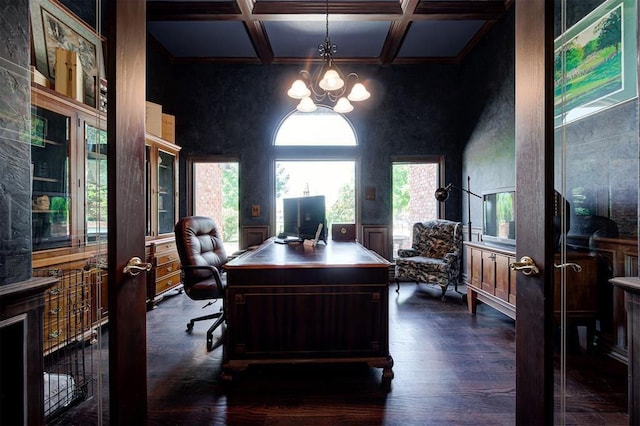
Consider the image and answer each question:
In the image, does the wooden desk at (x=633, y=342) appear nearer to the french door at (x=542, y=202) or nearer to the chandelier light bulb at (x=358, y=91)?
the french door at (x=542, y=202)

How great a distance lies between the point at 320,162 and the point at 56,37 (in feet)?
11.0

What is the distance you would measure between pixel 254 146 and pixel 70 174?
2.87m

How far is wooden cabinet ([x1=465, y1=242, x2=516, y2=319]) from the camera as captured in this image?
8.87 ft

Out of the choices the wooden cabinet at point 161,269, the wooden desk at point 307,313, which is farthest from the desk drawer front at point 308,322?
the wooden cabinet at point 161,269

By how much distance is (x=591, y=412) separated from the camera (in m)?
1.69

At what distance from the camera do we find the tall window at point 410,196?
498 centimetres

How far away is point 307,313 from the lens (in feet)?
6.56

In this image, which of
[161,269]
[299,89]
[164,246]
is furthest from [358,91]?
[161,269]

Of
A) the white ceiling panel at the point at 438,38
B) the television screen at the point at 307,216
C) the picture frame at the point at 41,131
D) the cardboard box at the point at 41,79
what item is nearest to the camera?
the picture frame at the point at 41,131

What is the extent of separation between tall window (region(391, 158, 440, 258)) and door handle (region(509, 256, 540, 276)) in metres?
3.85

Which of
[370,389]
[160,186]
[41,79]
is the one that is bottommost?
[370,389]

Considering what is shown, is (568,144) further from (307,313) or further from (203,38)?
(203,38)

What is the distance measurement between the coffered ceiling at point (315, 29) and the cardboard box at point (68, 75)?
1.54m

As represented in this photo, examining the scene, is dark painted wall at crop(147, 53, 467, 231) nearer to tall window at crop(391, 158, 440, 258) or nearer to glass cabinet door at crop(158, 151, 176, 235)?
tall window at crop(391, 158, 440, 258)
